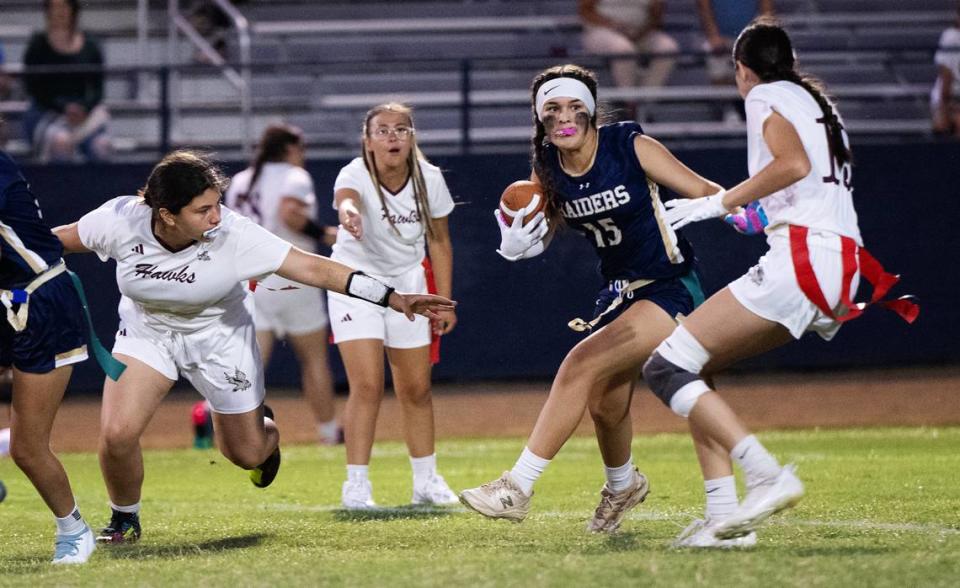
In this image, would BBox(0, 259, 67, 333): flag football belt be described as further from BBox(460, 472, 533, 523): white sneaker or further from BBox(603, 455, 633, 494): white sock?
BBox(603, 455, 633, 494): white sock

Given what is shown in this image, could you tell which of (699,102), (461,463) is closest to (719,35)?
(699,102)

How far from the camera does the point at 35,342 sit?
5793mm

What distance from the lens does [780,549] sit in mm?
5562

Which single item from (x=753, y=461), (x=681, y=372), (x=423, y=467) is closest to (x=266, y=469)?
(x=423, y=467)

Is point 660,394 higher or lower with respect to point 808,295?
lower

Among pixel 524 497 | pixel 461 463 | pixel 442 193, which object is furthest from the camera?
pixel 461 463

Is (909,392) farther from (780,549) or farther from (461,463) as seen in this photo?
(780,549)

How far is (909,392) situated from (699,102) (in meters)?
3.62

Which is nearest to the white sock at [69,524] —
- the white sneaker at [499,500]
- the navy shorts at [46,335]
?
the navy shorts at [46,335]

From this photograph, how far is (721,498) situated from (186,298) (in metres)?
2.48

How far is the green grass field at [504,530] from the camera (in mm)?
5082

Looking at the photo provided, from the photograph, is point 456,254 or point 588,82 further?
point 456,254

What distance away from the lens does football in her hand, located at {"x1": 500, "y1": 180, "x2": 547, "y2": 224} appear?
20.2 ft

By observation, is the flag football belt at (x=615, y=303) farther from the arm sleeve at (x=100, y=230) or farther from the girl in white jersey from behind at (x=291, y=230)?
the girl in white jersey from behind at (x=291, y=230)
